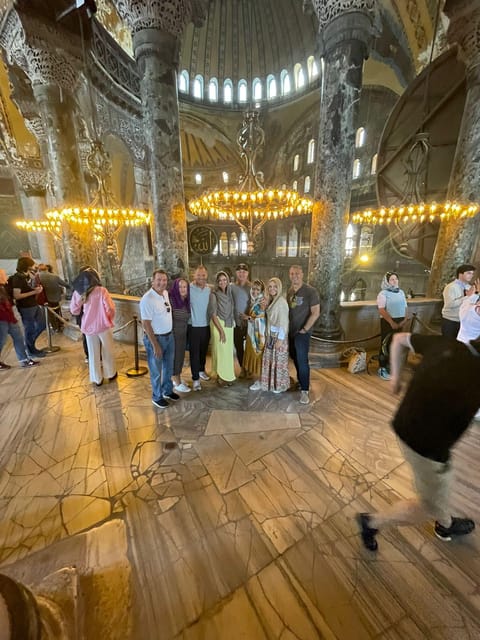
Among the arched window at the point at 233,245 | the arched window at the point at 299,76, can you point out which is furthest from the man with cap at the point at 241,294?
the arched window at the point at 299,76

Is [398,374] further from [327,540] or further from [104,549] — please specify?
[104,549]

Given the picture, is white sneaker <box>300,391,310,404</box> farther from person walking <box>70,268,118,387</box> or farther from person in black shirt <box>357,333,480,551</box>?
person walking <box>70,268,118,387</box>

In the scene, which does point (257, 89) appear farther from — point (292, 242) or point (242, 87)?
point (292, 242)

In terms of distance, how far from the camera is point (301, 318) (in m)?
3.62

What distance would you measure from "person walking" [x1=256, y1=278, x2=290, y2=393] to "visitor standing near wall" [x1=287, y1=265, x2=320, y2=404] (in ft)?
0.54

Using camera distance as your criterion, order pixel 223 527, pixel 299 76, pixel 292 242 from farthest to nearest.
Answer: pixel 292 242 → pixel 299 76 → pixel 223 527

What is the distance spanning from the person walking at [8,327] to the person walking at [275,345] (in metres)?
4.31

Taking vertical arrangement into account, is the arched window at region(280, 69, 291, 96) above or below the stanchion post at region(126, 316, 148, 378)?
above

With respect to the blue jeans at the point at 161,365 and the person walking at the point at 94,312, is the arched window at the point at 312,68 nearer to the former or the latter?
the person walking at the point at 94,312

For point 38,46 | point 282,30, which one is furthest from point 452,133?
point 282,30

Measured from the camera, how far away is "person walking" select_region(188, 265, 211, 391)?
12.2 ft

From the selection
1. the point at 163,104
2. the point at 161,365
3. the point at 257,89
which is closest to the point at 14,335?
the point at 161,365

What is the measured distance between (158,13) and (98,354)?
575 centimetres

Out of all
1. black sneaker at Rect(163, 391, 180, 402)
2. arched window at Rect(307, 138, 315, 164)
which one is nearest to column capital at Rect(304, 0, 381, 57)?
black sneaker at Rect(163, 391, 180, 402)
